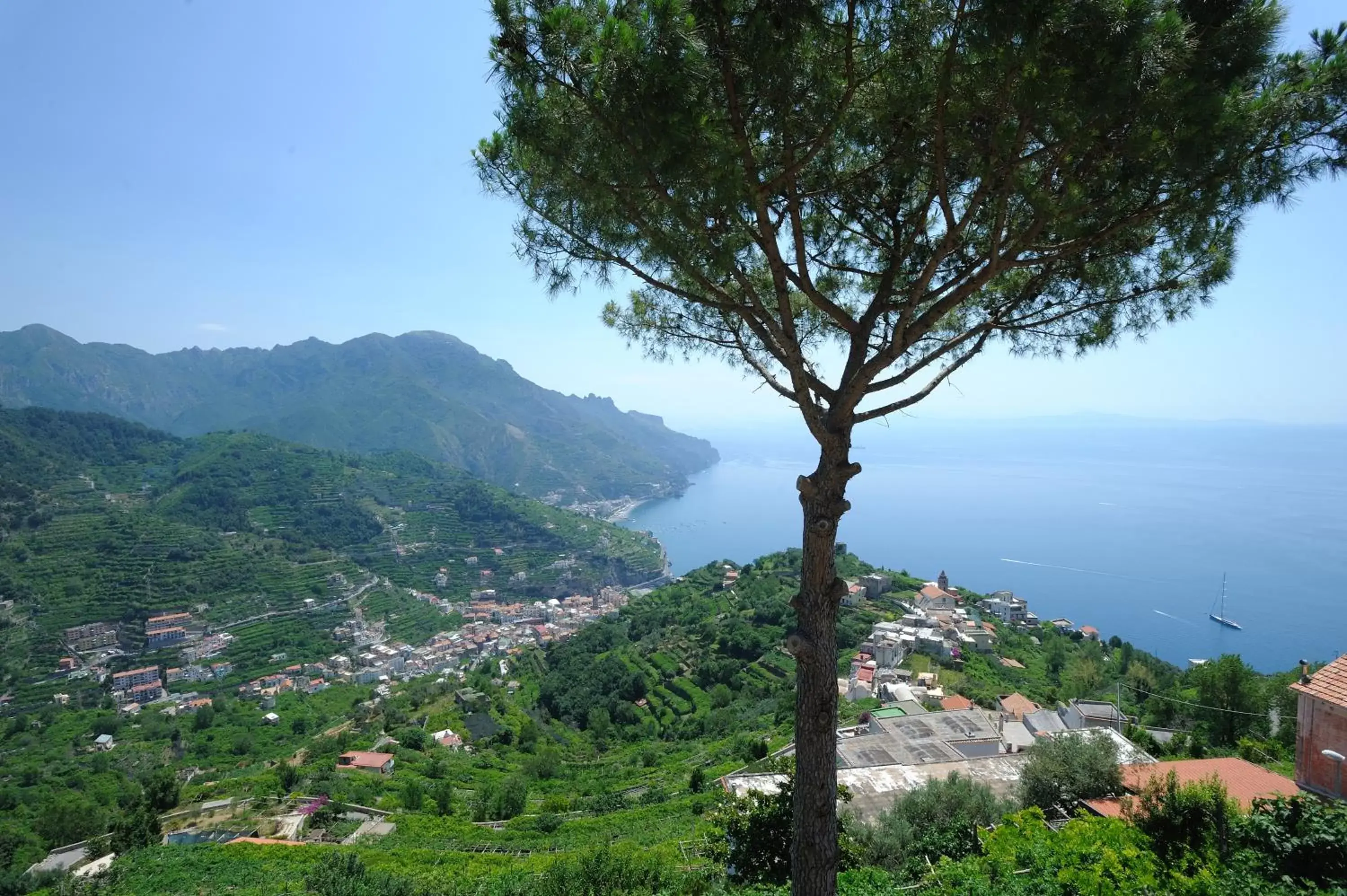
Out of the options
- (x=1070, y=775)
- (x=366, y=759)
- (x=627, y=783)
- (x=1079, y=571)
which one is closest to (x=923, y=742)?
(x=1070, y=775)

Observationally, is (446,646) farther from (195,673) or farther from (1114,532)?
(1114,532)

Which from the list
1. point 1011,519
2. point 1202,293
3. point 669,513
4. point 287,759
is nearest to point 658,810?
point 1202,293

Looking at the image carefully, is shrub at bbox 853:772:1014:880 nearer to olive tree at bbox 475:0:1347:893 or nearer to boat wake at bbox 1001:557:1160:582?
olive tree at bbox 475:0:1347:893

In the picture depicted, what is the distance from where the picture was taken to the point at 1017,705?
16.0 m

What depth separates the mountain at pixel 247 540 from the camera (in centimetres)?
3475

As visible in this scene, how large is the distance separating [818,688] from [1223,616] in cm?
4403

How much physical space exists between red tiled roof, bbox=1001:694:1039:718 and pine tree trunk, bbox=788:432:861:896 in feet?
48.5

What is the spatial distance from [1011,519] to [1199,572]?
80.5 ft

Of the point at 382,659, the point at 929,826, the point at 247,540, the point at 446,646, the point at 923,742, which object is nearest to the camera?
the point at 929,826

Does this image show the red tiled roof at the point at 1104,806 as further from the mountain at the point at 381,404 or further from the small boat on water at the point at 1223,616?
the mountain at the point at 381,404

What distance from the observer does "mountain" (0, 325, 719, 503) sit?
3917 inches

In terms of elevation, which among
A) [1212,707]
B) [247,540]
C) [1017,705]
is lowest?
[247,540]

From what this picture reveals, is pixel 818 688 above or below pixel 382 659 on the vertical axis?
above

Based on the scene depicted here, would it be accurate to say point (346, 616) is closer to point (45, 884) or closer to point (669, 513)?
point (45, 884)
